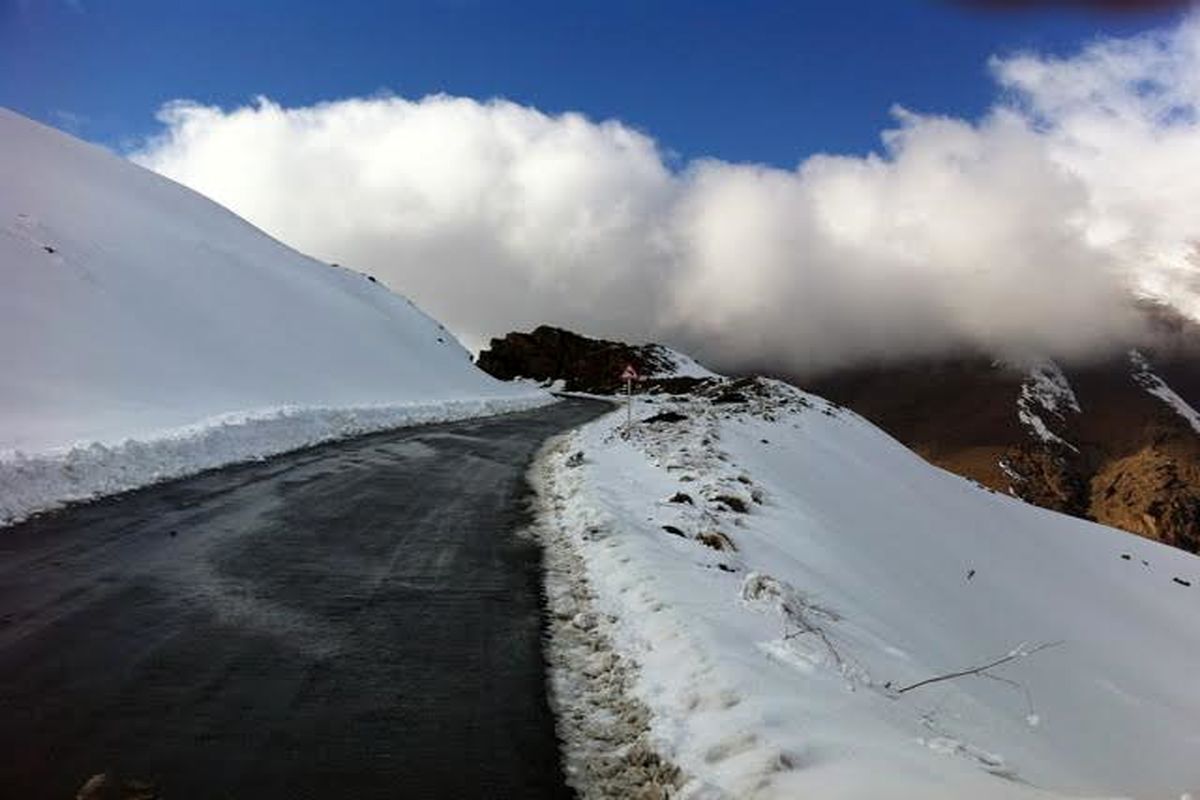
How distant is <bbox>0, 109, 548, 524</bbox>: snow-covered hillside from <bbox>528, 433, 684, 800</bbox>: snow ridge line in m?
6.77

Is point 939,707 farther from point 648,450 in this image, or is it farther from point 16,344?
point 16,344

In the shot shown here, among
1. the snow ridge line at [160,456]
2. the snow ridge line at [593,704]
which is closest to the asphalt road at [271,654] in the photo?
the snow ridge line at [593,704]

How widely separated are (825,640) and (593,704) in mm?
2280

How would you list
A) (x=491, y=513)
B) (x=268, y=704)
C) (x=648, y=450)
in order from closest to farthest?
(x=268, y=704)
(x=491, y=513)
(x=648, y=450)

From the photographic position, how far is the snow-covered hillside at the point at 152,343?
1623 cm

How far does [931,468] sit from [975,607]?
2059cm

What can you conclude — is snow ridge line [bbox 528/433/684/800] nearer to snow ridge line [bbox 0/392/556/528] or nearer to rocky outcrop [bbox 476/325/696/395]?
snow ridge line [bbox 0/392/556/528]

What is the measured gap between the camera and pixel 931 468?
3622cm

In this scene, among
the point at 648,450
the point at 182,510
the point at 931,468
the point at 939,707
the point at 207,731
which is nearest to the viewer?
the point at 207,731

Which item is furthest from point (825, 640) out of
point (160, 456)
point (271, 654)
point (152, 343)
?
point (152, 343)

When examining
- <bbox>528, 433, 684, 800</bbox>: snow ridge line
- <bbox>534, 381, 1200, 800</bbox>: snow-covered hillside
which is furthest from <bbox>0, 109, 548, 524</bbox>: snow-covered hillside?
<bbox>528, 433, 684, 800</bbox>: snow ridge line

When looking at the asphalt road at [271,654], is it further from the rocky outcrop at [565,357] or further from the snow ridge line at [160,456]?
the rocky outcrop at [565,357]

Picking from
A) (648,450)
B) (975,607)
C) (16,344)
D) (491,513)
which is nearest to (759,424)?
(648,450)

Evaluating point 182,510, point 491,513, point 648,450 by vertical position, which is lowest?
point 182,510
